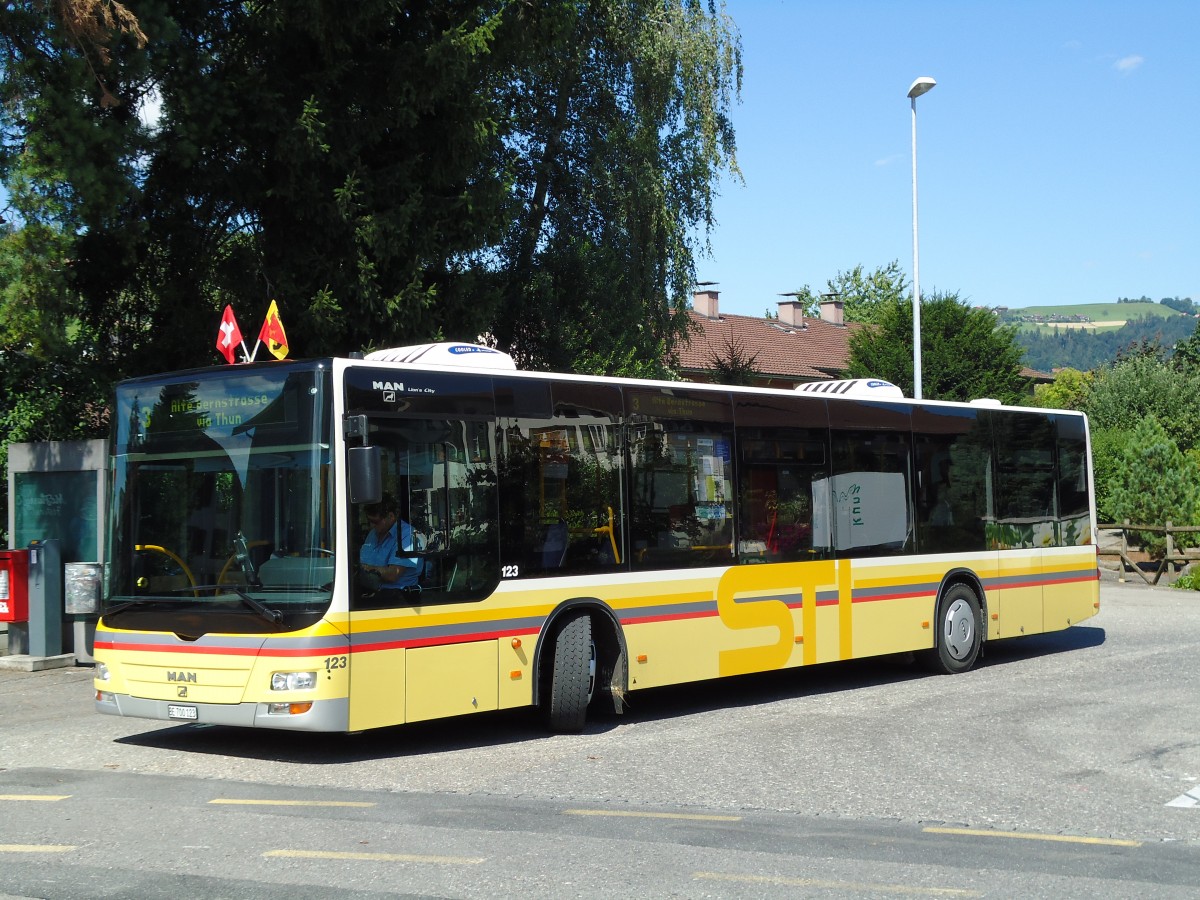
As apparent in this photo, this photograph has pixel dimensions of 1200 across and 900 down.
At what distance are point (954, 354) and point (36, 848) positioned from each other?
143 feet

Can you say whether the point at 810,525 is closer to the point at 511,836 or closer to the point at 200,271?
the point at 511,836

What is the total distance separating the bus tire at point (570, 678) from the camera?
11.0 metres

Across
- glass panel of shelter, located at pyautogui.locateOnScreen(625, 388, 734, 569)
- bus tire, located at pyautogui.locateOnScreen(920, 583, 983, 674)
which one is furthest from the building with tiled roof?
glass panel of shelter, located at pyautogui.locateOnScreen(625, 388, 734, 569)

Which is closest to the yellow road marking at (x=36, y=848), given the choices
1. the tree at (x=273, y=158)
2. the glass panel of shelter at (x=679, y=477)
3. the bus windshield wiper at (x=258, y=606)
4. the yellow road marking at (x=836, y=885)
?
the bus windshield wiper at (x=258, y=606)

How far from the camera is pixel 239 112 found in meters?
16.9

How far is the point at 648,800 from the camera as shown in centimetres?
844

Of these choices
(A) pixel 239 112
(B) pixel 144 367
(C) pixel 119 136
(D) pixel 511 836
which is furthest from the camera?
(B) pixel 144 367

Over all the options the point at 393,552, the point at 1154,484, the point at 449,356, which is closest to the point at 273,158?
the point at 449,356

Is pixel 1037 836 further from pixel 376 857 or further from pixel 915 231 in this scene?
pixel 915 231

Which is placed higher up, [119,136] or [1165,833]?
Result: [119,136]

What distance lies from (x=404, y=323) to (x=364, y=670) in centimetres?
894

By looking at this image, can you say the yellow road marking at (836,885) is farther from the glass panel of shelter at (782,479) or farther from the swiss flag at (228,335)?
the swiss flag at (228,335)

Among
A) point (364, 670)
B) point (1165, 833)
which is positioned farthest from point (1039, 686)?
point (364, 670)

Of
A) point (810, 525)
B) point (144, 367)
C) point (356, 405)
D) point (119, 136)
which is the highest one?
point (119, 136)
